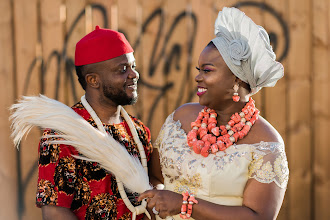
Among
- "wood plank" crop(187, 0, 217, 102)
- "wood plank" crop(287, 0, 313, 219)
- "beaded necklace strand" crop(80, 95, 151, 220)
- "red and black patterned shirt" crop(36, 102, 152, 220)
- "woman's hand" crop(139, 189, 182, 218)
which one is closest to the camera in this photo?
"woman's hand" crop(139, 189, 182, 218)

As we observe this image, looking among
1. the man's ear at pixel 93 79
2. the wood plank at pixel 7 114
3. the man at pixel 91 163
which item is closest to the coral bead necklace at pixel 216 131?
the man at pixel 91 163

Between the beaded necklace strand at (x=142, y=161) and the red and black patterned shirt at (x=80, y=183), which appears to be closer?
the red and black patterned shirt at (x=80, y=183)

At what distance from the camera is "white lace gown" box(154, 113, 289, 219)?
2404 millimetres

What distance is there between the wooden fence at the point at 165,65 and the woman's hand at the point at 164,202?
155 cm

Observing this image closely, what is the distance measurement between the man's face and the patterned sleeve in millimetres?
441

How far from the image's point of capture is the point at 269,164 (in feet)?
7.85

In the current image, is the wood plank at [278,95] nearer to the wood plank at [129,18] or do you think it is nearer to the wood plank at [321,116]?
the wood plank at [321,116]

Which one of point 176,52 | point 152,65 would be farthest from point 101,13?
point 176,52

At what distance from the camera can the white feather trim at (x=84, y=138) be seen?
2525 mm

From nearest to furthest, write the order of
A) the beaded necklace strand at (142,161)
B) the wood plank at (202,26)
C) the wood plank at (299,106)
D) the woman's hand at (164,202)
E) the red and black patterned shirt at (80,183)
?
the woman's hand at (164,202)
the red and black patterned shirt at (80,183)
the beaded necklace strand at (142,161)
the wood plank at (202,26)
the wood plank at (299,106)

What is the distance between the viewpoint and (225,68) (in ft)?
8.23

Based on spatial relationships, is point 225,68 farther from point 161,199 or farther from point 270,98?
point 270,98

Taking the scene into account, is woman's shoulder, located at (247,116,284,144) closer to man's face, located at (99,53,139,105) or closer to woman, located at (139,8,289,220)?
woman, located at (139,8,289,220)

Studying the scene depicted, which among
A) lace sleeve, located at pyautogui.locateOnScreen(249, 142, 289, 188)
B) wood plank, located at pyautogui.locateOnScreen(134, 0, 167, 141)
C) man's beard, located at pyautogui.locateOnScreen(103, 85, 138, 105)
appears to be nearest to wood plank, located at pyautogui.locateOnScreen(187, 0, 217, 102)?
wood plank, located at pyautogui.locateOnScreen(134, 0, 167, 141)
